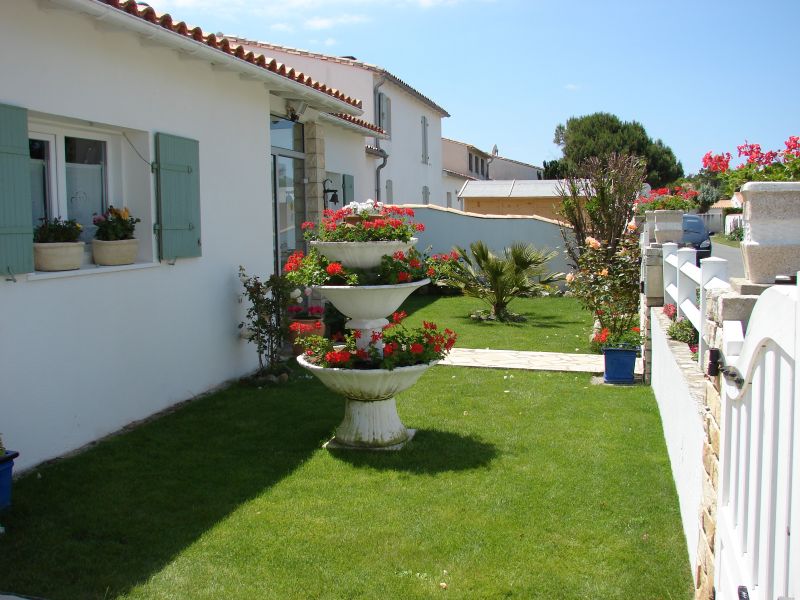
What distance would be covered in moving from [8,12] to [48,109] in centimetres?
69

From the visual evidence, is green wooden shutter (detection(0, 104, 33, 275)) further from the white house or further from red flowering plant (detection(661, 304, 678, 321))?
the white house

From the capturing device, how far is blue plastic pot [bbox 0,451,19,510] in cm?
464

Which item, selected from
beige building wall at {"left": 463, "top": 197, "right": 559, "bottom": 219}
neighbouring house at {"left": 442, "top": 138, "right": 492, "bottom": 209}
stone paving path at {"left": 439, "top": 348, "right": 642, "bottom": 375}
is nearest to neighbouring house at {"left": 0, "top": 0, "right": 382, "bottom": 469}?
stone paving path at {"left": 439, "top": 348, "right": 642, "bottom": 375}

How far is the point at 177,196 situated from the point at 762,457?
20.0 feet

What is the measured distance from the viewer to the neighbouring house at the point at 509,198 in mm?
27141

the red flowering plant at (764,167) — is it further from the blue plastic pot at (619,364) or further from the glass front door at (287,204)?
the glass front door at (287,204)

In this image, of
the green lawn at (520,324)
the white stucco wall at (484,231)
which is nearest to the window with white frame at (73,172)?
the green lawn at (520,324)

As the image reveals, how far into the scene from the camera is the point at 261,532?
4.63 m

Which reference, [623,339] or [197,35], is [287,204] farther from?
[623,339]

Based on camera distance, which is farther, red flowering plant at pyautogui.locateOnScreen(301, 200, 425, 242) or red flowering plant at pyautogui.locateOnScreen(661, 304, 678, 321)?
red flowering plant at pyautogui.locateOnScreen(661, 304, 678, 321)

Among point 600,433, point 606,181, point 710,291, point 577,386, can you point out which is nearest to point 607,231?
point 606,181

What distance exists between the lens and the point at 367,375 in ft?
19.4

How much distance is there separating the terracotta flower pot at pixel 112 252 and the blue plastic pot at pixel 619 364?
16.1 ft

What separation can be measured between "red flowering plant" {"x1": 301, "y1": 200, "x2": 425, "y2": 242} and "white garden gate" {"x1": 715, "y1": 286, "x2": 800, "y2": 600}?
3465 millimetres
